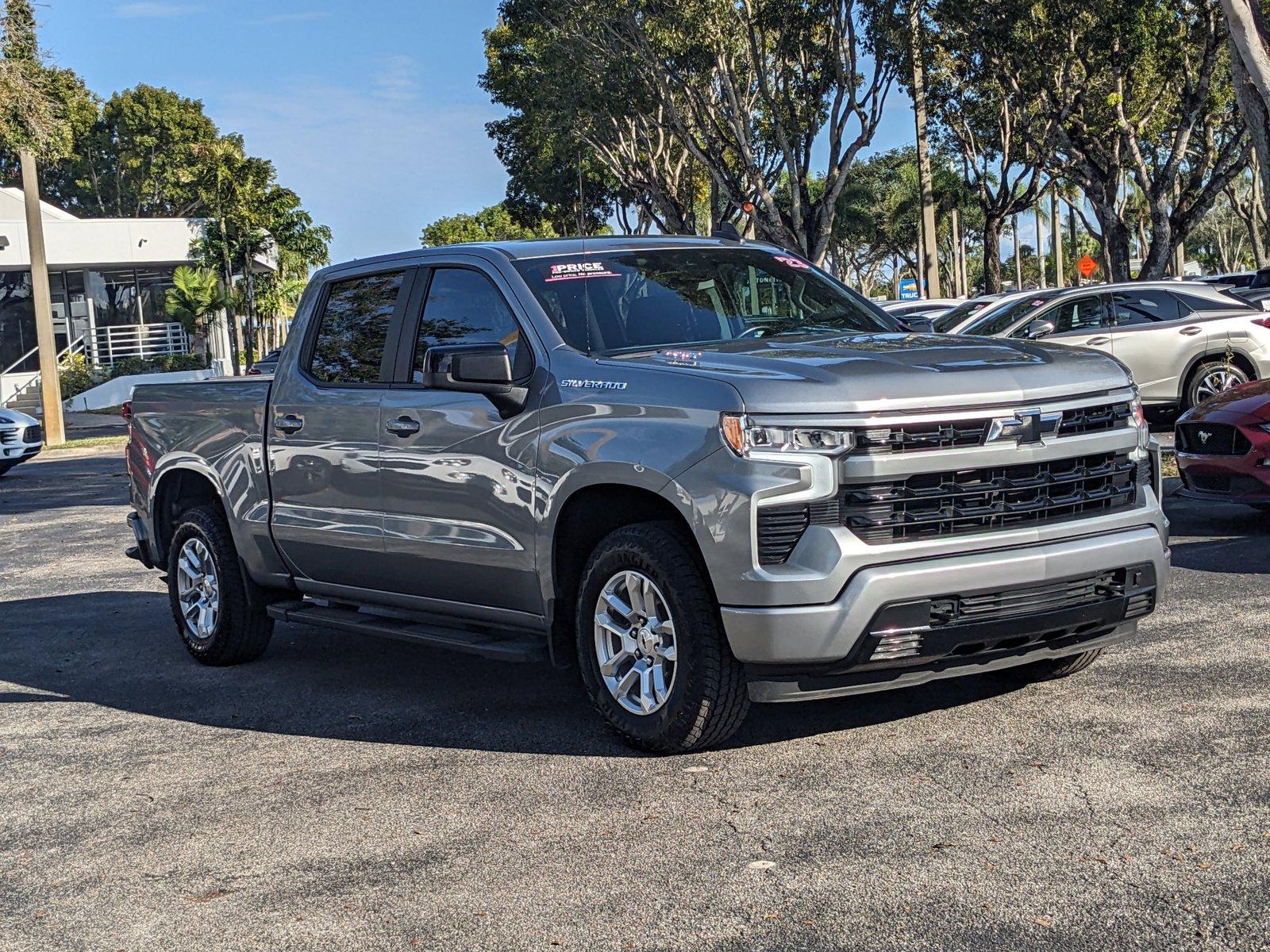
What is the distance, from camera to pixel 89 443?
29094 millimetres

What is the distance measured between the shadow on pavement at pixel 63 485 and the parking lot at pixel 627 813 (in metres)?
10.4

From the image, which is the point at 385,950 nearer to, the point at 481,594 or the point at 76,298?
the point at 481,594

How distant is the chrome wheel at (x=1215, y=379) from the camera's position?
52.0 ft

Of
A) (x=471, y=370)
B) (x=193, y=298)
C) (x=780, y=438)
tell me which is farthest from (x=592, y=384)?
(x=193, y=298)

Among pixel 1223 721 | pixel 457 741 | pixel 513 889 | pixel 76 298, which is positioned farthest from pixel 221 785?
pixel 76 298

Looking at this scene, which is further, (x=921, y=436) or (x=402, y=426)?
(x=402, y=426)

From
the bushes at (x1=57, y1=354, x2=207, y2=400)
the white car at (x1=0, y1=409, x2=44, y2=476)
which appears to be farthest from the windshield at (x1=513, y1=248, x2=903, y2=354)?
the bushes at (x1=57, y1=354, x2=207, y2=400)

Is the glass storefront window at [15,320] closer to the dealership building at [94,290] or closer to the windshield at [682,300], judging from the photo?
the dealership building at [94,290]

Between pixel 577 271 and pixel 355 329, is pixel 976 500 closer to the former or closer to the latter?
pixel 577 271

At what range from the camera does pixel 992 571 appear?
5.28m

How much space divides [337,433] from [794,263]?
2279 mm

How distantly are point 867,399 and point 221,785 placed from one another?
111 inches

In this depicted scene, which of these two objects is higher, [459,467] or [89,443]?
[459,467]

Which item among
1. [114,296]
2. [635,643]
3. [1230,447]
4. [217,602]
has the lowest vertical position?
[217,602]
